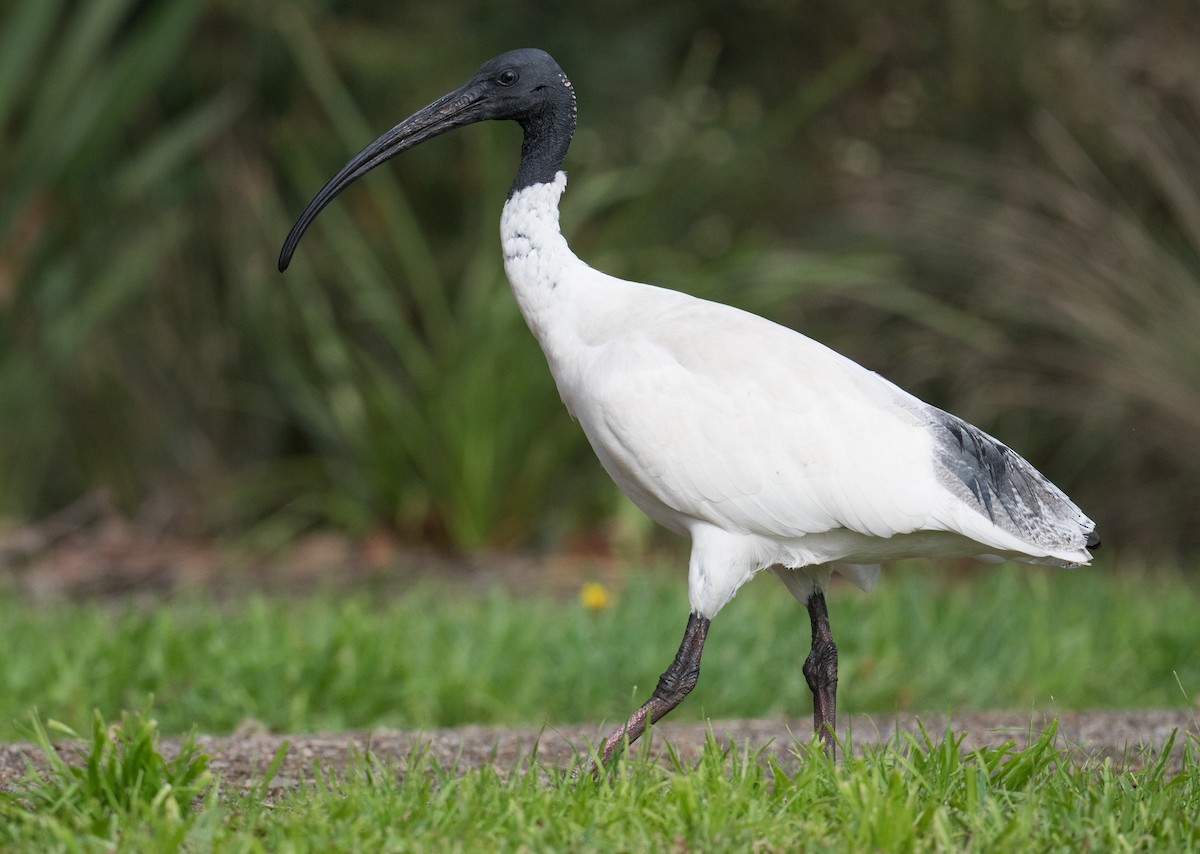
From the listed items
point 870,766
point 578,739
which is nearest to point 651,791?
point 870,766

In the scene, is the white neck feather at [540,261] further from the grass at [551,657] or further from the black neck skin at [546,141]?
the grass at [551,657]

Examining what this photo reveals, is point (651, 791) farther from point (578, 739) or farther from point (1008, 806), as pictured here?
point (578, 739)

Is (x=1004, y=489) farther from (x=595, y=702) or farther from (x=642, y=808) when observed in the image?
(x=595, y=702)

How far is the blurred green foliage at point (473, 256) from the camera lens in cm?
815

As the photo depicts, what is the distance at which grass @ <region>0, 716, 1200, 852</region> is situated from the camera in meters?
2.79

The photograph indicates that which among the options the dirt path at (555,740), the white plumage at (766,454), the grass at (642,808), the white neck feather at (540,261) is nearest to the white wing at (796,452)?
the white plumage at (766,454)

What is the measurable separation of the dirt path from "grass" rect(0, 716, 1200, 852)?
1.23ft

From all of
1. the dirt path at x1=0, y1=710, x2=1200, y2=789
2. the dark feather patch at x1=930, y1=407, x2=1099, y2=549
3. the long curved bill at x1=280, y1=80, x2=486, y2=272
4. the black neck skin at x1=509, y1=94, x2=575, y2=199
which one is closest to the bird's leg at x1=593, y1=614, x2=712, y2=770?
the dirt path at x1=0, y1=710, x2=1200, y2=789

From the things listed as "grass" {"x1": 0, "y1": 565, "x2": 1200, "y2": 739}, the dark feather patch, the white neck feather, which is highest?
the white neck feather

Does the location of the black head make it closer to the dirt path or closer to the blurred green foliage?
the dirt path

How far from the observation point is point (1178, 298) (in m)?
7.95

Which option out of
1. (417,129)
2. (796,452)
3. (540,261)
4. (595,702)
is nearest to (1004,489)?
(796,452)

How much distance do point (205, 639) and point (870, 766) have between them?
9.28ft

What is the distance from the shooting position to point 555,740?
428 centimetres
